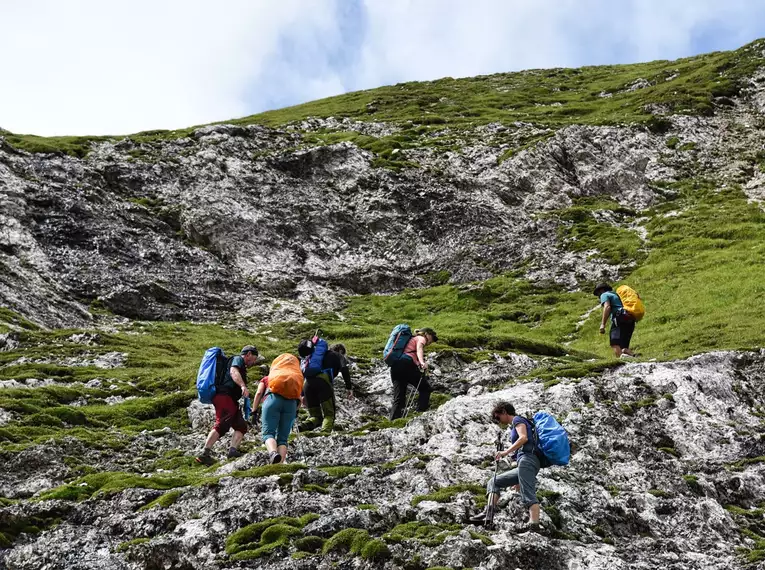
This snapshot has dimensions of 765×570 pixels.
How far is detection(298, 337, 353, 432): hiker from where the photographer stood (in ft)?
77.3

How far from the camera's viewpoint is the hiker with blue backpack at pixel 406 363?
23.5 m

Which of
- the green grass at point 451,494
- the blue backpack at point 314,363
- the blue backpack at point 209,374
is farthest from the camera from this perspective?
the blue backpack at point 314,363

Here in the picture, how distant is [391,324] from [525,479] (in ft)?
118

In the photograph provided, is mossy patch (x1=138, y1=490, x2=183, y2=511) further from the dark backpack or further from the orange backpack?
the dark backpack

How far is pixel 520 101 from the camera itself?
102 meters

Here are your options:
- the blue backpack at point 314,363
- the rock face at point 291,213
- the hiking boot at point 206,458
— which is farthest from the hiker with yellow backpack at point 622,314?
the rock face at point 291,213

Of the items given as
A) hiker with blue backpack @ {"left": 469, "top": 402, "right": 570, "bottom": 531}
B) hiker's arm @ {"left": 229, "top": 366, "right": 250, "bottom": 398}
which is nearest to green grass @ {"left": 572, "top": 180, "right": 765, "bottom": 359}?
hiker with blue backpack @ {"left": 469, "top": 402, "right": 570, "bottom": 531}

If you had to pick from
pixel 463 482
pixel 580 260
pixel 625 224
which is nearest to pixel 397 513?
pixel 463 482

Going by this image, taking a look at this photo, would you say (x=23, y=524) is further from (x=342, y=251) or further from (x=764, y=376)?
(x=342, y=251)

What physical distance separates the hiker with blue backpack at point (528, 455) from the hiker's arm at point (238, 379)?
7341mm

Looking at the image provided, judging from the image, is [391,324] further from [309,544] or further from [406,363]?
[309,544]

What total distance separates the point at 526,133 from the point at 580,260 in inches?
1091

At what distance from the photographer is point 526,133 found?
80438mm

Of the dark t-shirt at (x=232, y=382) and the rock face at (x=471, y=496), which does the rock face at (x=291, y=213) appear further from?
the rock face at (x=471, y=496)
